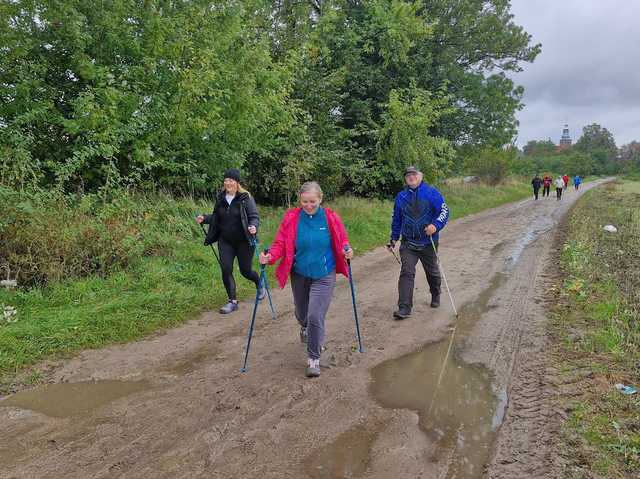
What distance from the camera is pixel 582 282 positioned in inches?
302

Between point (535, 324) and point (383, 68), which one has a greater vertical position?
point (383, 68)

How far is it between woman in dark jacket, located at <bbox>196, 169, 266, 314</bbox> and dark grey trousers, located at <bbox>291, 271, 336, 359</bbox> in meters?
1.67

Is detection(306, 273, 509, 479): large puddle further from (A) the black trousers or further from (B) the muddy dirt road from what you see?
(A) the black trousers

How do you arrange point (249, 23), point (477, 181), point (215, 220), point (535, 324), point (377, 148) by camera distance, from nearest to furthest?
1. point (535, 324)
2. point (215, 220)
3. point (249, 23)
4. point (377, 148)
5. point (477, 181)

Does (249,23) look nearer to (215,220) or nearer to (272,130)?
(272,130)

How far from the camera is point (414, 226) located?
6.58 m

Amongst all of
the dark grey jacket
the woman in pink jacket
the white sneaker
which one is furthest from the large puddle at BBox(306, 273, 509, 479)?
the dark grey jacket

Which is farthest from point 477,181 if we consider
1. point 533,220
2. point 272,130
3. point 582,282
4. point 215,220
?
point 215,220

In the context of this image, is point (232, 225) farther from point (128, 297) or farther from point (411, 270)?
point (411, 270)

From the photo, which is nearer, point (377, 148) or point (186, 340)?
point (186, 340)

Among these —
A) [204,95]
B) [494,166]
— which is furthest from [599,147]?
[204,95]

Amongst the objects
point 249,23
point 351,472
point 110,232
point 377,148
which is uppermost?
point 249,23

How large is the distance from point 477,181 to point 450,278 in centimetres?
2871

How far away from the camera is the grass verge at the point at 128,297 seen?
5.28 metres
